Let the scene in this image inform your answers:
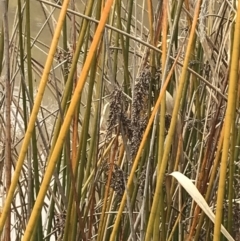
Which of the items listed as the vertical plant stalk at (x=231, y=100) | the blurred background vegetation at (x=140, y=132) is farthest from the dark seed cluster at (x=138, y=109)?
the vertical plant stalk at (x=231, y=100)

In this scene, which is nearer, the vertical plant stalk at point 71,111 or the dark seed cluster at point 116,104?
the vertical plant stalk at point 71,111

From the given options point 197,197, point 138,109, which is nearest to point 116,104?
point 138,109

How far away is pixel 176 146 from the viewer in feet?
2.16

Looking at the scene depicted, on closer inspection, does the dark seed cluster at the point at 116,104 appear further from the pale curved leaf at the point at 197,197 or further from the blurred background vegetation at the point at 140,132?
the pale curved leaf at the point at 197,197

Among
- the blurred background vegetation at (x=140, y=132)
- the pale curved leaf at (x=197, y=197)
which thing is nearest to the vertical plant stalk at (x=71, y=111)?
the blurred background vegetation at (x=140, y=132)

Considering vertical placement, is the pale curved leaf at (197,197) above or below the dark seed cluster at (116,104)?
below

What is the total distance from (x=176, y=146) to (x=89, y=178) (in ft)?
0.58

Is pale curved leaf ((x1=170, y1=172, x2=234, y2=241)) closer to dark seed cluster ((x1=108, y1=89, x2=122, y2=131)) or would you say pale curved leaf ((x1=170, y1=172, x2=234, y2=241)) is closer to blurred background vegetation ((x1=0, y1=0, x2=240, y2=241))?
blurred background vegetation ((x1=0, y1=0, x2=240, y2=241))

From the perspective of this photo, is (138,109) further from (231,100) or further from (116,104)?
(231,100)

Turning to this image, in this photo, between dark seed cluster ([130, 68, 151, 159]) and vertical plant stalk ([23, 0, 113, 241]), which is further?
dark seed cluster ([130, 68, 151, 159])

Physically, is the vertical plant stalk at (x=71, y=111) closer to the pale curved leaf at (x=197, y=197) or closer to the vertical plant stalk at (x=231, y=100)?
the vertical plant stalk at (x=231, y=100)

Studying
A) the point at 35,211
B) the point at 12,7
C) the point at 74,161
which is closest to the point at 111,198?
the point at 74,161

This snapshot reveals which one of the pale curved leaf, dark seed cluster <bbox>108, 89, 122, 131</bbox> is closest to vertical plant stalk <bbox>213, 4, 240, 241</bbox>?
the pale curved leaf

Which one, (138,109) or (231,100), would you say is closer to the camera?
(231,100)
